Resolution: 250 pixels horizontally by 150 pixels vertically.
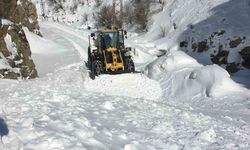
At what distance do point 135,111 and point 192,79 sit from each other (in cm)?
736

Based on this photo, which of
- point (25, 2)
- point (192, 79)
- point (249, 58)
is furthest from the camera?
point (25, 2)

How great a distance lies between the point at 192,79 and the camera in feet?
65.2

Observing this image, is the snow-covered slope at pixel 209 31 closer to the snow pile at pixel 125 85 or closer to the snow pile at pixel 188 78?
the snow pile at pixel 188 78

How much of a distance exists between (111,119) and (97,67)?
8.98 metres

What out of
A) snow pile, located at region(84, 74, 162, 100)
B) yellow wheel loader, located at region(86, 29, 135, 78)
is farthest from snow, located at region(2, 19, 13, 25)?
snow pile, located at region(84, 74, 162, 100)

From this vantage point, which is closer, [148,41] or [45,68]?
[45,68]

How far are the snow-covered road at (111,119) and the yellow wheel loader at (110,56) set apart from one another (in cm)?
132

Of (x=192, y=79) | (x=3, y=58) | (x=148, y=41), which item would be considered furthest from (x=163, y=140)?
(x=148, y=41)

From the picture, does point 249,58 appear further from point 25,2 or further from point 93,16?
point 93,16

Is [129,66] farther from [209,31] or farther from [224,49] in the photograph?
[209,31]

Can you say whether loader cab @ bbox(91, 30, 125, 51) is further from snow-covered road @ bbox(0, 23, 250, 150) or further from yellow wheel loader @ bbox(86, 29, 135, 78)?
snow-covered road @ bbox(0, 23, 250, 150)

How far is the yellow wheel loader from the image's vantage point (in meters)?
20.7

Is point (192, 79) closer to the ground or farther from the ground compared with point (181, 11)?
closer to the ground

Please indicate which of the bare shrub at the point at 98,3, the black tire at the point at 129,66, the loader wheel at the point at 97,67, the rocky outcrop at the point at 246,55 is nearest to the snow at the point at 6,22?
the loader wheel at the point at 97,67
